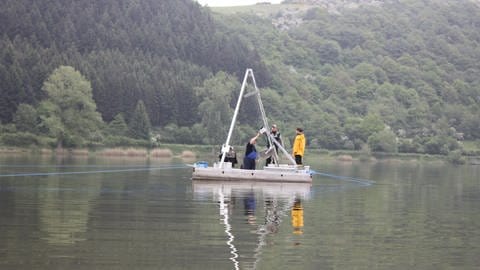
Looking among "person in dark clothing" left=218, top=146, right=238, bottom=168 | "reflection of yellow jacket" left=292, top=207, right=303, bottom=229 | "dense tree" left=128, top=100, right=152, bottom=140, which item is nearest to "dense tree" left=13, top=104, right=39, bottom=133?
"dense tree" left=128, top=100, right=152, bottom=140

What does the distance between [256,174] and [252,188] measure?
3.65m

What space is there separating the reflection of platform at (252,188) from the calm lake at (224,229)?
0.12 m

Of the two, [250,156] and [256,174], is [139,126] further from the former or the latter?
[256,174]

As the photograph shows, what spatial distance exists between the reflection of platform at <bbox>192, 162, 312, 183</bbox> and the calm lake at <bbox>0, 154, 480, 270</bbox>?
15.1ft

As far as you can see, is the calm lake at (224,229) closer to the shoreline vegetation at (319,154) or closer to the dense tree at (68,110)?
the shoreline vegetation at (319,154)

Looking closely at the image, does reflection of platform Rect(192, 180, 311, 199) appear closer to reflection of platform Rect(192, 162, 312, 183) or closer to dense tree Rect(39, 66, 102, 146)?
reflection of platform Rect(192, 162, 312, 183)

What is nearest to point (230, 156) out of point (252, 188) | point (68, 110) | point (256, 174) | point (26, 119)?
Answer: point (256, 174)

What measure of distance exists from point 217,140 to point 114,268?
120 metres

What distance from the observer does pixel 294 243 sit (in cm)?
2131

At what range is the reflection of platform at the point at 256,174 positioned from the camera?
4412 centimetres

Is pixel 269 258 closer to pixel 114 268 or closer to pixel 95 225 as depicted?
pixel 114 268

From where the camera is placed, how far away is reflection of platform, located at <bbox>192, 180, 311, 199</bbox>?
3759cm

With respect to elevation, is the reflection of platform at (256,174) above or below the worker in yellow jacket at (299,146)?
below

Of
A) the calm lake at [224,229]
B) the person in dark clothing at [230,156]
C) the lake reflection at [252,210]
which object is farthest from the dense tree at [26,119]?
the calm lake at [224,229]
